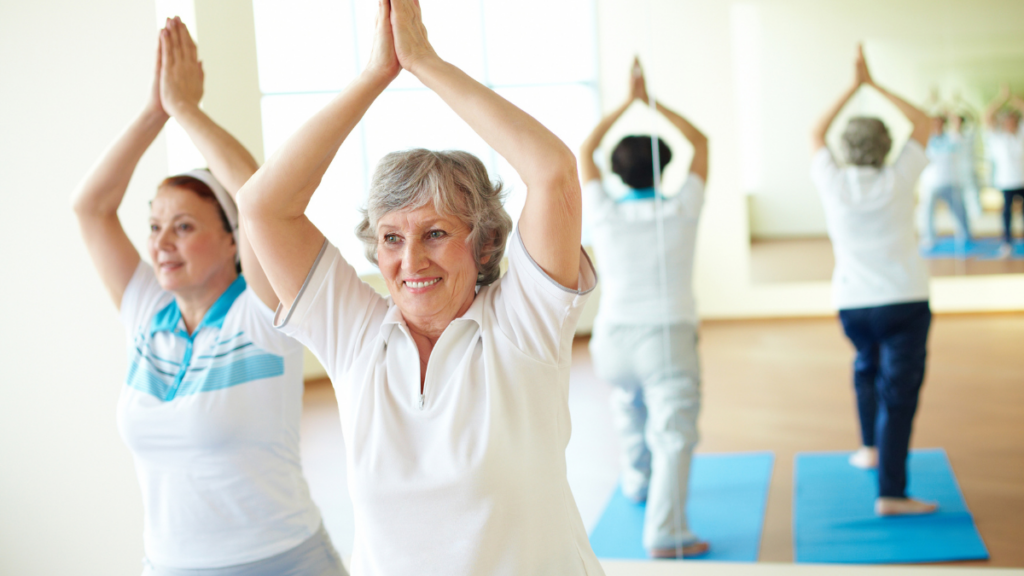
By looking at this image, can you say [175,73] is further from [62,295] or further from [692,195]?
[692,195]

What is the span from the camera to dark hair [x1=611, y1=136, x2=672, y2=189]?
281cm

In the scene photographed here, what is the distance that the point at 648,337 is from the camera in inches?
117

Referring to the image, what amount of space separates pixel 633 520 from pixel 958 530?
1.07 meters

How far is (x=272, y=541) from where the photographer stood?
196cm

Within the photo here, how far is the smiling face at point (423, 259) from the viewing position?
4.64 ft

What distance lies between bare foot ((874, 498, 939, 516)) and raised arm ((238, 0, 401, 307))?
2.19 metres

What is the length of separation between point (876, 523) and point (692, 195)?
1.27 m

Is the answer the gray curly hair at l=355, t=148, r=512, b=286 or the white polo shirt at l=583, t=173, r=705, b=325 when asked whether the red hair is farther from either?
the white polo shirt at l=583, t=173, r=705, b=325

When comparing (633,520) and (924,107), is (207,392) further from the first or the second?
(924,107)

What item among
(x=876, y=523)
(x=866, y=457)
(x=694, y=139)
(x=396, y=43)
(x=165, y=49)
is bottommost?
(x=876, y=523)

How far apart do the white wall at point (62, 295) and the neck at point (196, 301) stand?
1064 mm

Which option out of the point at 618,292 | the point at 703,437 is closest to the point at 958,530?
the point at 703,437

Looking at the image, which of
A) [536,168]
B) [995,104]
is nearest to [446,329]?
[536,168]

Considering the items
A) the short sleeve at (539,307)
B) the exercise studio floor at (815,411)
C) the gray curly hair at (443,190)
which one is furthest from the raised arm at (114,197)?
the exercise studio floor at (815,411)
